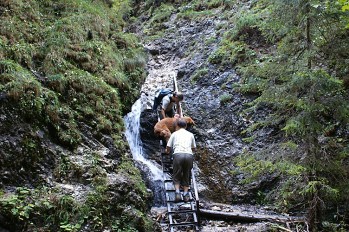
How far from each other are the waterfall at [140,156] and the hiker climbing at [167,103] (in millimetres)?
1636

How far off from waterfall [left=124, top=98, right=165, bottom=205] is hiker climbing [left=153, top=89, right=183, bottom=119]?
1.64 metres

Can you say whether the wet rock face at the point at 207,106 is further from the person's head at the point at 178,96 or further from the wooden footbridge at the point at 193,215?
the person's head at the point at 178,96

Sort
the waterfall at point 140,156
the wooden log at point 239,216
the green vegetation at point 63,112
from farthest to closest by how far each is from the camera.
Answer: the waterfall at point 140,156 → the wooden log at point 239,216 → the green vegetation at point 63,112

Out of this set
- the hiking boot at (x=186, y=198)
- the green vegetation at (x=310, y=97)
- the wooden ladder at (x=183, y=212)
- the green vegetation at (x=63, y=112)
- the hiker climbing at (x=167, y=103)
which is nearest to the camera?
the green vegetation at (x=63, y=112)

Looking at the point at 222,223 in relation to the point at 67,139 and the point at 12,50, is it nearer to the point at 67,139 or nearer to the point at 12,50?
the point at 67,139

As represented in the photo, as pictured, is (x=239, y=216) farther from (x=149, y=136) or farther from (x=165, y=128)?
(x=149, y=136)

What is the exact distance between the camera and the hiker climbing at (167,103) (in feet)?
32.9

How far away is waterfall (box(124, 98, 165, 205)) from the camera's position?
10.2 meters

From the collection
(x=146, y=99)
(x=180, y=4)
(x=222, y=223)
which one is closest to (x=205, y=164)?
(x=222, y=223)

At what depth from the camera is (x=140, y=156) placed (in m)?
11.6

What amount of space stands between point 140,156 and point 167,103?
238 cm

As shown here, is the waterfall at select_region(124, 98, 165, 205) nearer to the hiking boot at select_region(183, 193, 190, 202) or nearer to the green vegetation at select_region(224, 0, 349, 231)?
the hiking boot at select_region(183, 193, 190, 202)

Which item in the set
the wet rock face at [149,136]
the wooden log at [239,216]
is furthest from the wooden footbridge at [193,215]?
the wet rock face at [149,136]

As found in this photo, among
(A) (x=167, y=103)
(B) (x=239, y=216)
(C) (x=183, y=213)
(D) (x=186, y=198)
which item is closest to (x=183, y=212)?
(C) (x=183, y=213)
